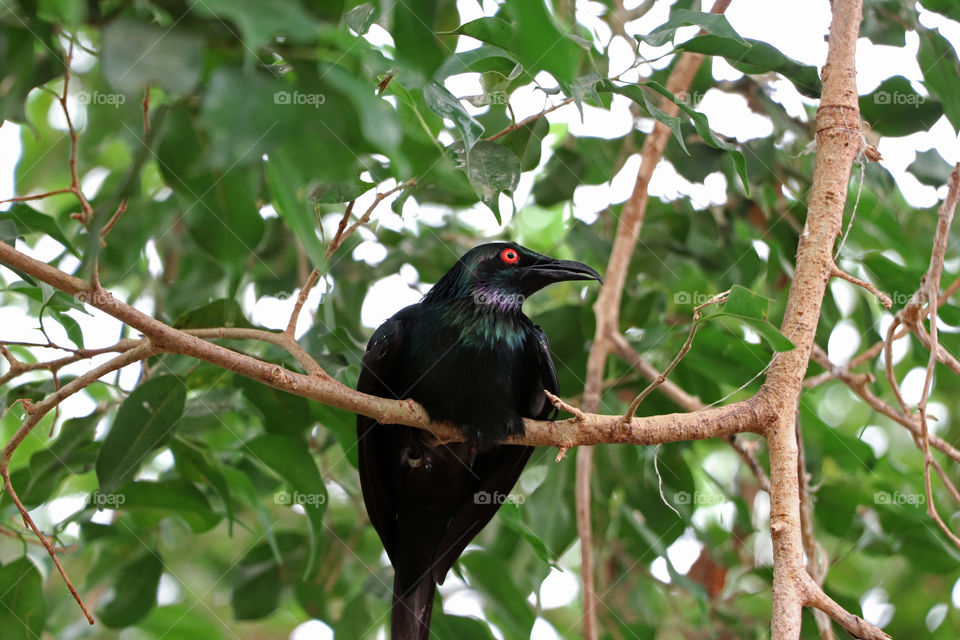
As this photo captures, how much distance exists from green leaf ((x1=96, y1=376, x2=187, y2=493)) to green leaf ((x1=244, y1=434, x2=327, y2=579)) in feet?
1.02

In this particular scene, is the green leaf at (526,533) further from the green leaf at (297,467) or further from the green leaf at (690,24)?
the green leaf at (690,24)

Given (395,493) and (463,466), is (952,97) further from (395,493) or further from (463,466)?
A: (395,493)

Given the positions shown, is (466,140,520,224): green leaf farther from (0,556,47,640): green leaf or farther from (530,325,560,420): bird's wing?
(0,556,47,640): green leaf

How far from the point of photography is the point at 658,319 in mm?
4004

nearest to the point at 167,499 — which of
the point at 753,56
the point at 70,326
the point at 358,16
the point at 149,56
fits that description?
the point at 70,326

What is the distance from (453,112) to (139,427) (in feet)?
4.96

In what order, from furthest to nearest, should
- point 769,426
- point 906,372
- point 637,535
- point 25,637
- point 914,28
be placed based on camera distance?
point 906,372 < point 637,535 < point 914,28 < point 25,637 < point 769,426

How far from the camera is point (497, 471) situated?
3.37m

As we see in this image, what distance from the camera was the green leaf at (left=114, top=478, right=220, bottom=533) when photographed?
122 inches

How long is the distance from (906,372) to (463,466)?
264 cm

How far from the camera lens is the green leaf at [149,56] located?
47.9 inches

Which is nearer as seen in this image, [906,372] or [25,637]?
[25,637]

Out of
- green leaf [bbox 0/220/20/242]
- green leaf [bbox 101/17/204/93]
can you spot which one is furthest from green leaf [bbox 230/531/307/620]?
green leaf [bbox 101/17/204/93]

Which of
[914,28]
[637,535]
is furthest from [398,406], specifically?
[914,28]
